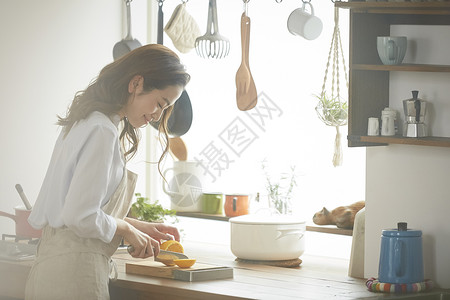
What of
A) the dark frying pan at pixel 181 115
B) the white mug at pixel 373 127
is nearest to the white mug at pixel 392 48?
the white mug at pixel 373 127

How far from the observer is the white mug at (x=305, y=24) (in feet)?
9.36

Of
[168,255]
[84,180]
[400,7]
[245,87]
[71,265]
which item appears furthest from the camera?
[245,87]

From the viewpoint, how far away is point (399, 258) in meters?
2.39

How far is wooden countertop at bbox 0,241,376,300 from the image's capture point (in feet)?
7.66

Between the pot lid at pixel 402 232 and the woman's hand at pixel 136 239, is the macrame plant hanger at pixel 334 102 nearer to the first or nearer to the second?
the pot lid at pixel 402 232

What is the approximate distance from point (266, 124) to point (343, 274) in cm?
85

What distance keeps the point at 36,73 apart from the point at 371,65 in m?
1.47

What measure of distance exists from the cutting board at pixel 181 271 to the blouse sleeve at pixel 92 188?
0.36 m

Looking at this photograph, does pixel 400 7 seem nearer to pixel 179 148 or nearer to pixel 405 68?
pixel 405 68

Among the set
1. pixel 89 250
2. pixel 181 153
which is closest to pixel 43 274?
pixel 89 250

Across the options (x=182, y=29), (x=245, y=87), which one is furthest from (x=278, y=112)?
(x=182, y=29)

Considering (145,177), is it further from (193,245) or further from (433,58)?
(433,58)

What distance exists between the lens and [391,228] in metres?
2.59

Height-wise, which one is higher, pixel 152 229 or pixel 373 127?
pixel 373 127
